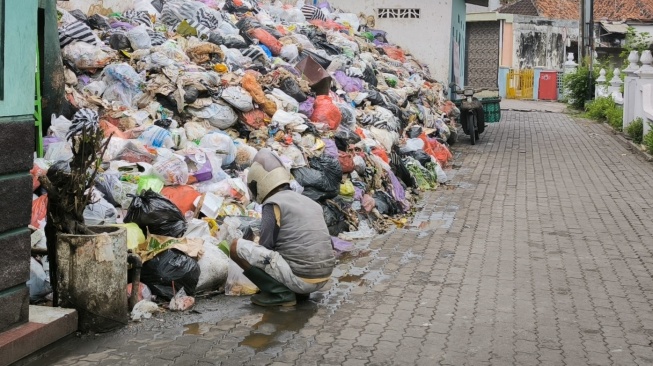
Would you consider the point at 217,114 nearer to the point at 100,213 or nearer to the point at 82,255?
the point at 100,213

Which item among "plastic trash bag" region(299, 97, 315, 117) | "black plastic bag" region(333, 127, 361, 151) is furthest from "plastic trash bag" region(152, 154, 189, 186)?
"plastic trash bag" region(299, 97, 315, 117)

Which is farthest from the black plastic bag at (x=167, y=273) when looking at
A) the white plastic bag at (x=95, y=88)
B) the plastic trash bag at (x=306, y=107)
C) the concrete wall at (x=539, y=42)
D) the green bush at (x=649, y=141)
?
the concrete wall at (x=539, y=42)

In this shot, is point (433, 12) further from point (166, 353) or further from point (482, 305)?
point (166, 353)

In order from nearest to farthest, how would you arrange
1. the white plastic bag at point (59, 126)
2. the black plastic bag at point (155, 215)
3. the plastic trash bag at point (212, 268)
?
the plastic trash bag at point (212, 268) → the black plastic bag at point (155, 215) → the white plastic bag at point (59, 126)

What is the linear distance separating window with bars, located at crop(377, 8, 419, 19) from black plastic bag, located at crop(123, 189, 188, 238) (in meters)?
15.0

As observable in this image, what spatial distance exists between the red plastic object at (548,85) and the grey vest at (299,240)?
33.8 m

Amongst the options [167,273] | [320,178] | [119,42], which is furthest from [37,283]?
[119,42]

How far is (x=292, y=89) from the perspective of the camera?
1075cm

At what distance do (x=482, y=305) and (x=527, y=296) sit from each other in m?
0.49

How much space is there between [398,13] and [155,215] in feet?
50.2

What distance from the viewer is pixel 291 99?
10.5 metres

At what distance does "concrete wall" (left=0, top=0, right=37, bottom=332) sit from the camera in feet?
15.8

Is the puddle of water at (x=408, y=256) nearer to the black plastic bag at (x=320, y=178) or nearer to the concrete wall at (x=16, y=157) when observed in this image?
the black plastic bag at (x=320, y=178)

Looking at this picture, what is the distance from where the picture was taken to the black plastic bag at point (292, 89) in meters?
10.7
